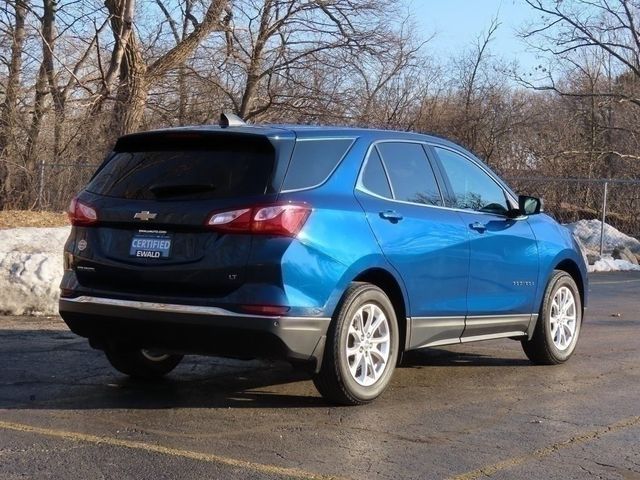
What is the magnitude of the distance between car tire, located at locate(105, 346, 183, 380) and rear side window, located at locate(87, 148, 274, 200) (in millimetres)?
1233

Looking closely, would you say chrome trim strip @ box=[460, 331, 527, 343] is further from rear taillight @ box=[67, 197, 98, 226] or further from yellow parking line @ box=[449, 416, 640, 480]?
rear taillight @ box=[67, 197, 98, 226]

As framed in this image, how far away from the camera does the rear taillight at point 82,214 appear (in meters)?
5.99

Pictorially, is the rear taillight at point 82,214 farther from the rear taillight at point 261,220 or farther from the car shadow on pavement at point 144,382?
the car shadow on pavement at point 144,382

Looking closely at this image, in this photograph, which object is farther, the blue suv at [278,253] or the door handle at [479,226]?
the door handle at [479,226]

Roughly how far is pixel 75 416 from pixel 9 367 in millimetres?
1793

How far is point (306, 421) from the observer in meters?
5.62

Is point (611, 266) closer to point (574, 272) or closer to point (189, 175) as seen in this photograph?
point (574, 272)

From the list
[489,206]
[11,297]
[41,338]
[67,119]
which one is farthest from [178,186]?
[67,119]

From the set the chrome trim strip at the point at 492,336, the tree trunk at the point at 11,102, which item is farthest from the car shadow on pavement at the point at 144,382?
the tree trunk at the point at 11,102

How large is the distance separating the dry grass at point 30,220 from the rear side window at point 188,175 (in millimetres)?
8571

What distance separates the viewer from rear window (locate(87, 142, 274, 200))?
565 cm

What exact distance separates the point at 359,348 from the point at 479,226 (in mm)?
1659

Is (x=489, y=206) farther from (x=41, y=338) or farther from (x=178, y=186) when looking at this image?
(x=41, y=338)

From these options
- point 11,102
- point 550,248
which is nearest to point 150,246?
point 550,248
